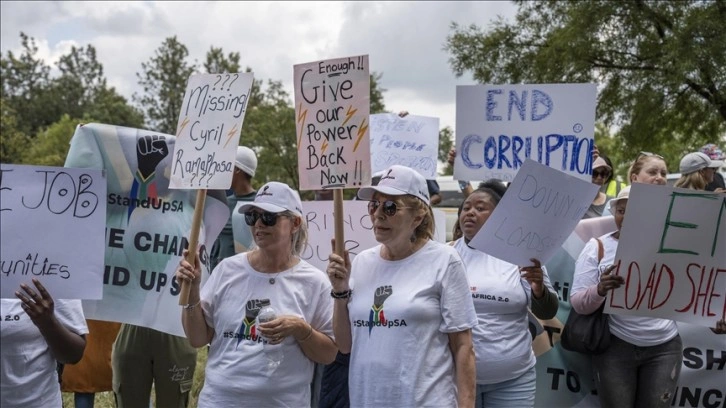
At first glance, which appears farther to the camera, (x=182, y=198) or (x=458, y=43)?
(x=458, y=43)

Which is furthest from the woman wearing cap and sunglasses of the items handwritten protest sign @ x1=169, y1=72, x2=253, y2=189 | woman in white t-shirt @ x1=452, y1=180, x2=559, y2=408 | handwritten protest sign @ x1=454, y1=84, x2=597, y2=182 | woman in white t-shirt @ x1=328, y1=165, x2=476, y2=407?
handwritten protest sign @ x1=454, y1=84, x2=597, y2=182

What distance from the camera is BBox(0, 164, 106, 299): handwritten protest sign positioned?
3.39m

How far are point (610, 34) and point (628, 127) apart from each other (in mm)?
1843

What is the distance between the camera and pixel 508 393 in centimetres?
441

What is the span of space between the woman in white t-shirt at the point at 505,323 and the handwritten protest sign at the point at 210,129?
1.44 m

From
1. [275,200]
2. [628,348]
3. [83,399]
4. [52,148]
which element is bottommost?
[83,399]

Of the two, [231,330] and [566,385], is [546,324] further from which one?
[231,330]

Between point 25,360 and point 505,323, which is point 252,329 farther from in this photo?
point 505,323

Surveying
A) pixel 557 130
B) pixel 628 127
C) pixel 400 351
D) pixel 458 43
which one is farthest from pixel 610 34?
pixel 400 351

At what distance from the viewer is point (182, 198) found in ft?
16.5

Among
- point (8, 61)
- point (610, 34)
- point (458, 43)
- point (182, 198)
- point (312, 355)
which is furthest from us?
point (8, 61)

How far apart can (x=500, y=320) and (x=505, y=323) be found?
30mm

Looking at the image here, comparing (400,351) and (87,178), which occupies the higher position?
(87,178)

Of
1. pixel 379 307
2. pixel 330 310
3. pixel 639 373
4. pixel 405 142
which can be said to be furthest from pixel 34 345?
pixel 405 142
